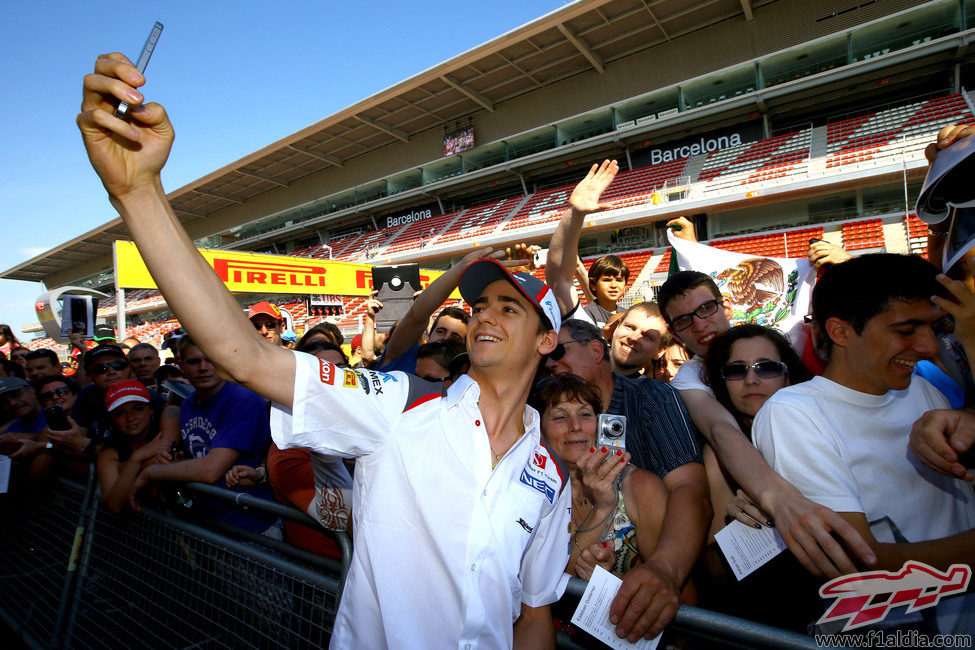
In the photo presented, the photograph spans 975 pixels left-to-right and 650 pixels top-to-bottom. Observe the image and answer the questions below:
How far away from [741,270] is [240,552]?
391 cm

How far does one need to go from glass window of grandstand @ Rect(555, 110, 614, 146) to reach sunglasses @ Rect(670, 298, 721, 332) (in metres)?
23.4

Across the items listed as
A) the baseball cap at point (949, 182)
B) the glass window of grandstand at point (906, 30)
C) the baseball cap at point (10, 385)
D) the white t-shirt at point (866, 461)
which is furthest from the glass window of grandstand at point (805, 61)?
the baseball cap at point (10, 385)

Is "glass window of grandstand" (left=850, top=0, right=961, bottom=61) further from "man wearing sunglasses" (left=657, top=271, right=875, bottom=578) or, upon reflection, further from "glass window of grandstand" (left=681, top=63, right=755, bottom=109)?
"man wearing sunglasses" (left=657, top=271, right=875, bottom=578)

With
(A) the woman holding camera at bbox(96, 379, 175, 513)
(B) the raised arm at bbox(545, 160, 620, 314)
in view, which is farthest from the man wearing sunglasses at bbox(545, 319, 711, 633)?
(A) the woman holding camera at bbox(96, 379, 175, 513)

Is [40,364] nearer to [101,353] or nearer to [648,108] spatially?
[101,353]

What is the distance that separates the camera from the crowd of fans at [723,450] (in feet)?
4.23

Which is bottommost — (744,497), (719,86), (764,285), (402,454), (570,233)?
(744,497)

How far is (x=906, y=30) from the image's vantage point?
1741 centimetres

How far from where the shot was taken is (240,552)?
197 cm

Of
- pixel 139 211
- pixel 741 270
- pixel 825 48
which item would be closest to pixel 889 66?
pixel 825 48

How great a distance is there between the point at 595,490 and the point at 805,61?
24.4 meters

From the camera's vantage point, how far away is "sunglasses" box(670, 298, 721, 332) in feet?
8.55

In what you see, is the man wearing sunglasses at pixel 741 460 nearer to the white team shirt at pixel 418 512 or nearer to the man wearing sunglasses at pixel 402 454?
the man wearing sunglasses at pixel 402 454

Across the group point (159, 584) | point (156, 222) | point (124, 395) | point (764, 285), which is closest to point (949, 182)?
point (764, 285)
